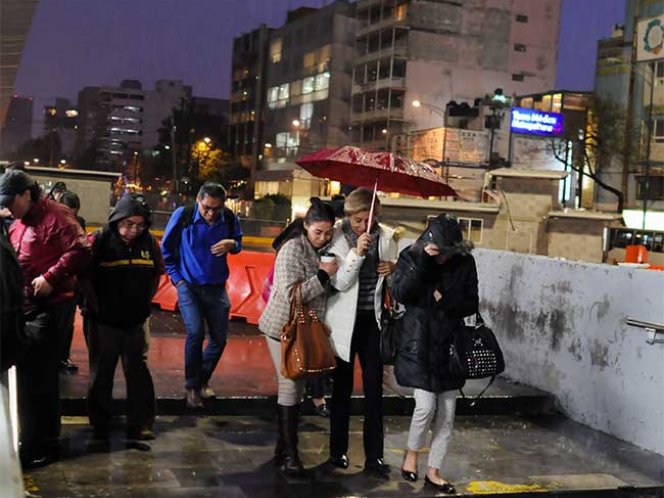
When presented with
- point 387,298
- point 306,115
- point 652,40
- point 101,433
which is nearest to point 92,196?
point 101,433

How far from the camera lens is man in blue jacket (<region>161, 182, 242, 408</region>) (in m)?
6.33

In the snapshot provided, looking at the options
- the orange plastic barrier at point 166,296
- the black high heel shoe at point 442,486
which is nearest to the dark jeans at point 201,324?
the black high heel shoe at point 442,486

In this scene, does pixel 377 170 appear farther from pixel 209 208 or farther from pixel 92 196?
pixel 92 196

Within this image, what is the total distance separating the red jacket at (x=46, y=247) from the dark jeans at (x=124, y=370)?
0.54 metres

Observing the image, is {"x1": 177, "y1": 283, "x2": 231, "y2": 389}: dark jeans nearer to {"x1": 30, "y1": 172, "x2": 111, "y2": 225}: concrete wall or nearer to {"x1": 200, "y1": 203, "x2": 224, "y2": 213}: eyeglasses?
{"x1": 200, "y1": 203, "x2": 224, "y2": 213}: eyeglasses

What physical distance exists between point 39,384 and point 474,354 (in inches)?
113

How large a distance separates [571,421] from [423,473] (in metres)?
2.33

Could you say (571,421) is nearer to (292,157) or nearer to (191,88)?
(292,157)

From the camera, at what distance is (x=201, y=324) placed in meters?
6.37

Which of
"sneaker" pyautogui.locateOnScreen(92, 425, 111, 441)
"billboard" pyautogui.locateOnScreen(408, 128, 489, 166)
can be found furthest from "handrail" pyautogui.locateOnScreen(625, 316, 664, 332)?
"billboard" pyautogui.locateOnScreen(408, 128, 489, 166)

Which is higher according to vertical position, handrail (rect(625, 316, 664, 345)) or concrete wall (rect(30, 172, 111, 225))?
concrete wall (rect(30, 172, 111, 225))

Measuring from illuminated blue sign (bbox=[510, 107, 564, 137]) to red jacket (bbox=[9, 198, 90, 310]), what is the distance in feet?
173

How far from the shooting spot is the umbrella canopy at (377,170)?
547cm

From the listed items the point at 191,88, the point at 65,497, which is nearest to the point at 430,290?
the point at 65,497
